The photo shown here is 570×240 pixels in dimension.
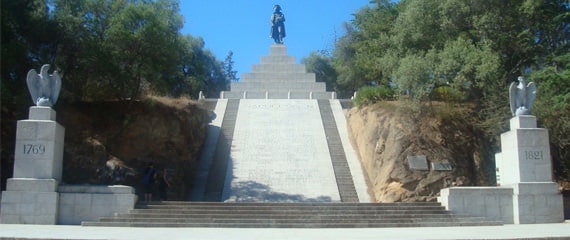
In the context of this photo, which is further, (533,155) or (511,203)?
(533,155)

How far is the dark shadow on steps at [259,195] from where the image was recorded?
22125 millimetres

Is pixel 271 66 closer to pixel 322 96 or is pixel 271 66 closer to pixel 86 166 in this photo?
pixel 322 96

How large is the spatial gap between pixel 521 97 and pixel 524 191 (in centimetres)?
299

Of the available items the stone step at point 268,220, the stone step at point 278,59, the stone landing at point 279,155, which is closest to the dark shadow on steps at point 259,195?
the stone landing at point 279,155

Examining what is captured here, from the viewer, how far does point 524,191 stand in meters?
17.5

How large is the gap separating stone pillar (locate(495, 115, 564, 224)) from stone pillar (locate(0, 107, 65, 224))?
1391 cm

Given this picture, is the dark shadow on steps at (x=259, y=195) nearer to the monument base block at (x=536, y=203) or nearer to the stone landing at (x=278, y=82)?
the monument base block at (x=536, y=203)

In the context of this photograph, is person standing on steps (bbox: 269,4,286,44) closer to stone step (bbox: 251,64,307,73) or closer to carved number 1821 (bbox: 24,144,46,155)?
stone step (bbox: 251,64,307,73)

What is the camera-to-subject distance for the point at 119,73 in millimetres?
24016

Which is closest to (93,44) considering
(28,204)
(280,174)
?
(28,204)

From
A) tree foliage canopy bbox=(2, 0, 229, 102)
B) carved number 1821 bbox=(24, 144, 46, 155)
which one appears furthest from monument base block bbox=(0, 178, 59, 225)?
tree foliage canopy bbox=(2, 0, 229, 102)

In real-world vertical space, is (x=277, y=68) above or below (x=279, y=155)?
above

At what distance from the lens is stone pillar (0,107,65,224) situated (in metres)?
16.4

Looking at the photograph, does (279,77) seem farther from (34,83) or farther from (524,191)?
(524,191)
